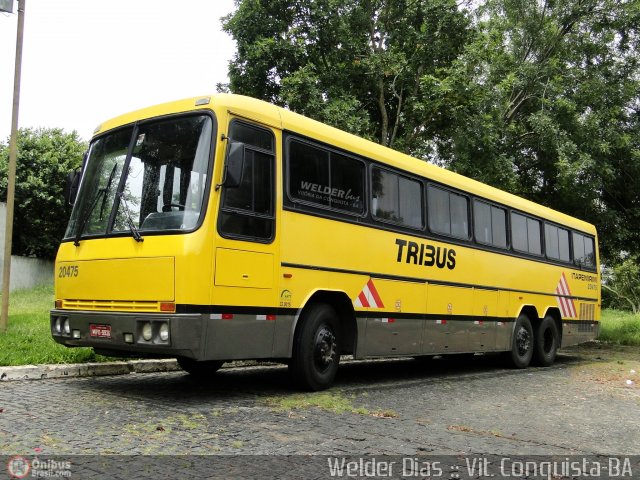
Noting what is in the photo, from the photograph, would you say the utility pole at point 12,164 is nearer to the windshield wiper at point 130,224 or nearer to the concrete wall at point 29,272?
the windshield wiper at point 130,224

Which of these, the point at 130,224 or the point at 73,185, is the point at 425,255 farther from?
the point at 73,185

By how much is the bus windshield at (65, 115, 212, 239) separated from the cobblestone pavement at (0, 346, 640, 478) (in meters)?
1.85

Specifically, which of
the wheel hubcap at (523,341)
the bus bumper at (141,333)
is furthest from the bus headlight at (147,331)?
the wheel hubcap at (523,341)

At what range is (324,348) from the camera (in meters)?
7.93

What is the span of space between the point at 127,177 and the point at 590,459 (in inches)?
211

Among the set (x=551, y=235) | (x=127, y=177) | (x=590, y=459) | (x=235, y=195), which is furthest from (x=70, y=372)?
(x=551, y=235)

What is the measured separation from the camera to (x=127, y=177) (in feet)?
23.5

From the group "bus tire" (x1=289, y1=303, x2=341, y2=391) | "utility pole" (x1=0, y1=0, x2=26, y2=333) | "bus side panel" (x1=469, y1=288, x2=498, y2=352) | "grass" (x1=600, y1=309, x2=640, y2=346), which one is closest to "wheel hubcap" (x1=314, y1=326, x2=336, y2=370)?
"bus tire" (x1=289, y1=303, x2=341, y2=391)

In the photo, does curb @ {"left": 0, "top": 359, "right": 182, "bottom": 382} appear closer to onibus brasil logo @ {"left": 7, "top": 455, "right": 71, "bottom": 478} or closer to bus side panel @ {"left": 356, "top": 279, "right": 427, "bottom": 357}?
bus side panel @ {"left": 356, "top": 279, "right": 427, "bottom": 357}

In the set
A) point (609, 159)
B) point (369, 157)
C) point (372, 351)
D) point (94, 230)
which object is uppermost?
point (609, 159)

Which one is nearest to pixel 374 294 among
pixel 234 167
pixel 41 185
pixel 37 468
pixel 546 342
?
pixel 234 167

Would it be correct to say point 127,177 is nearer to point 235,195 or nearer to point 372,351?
point 235,195

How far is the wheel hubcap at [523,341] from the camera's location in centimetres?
1306

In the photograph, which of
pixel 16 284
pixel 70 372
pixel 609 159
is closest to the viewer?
pixel 70 372
